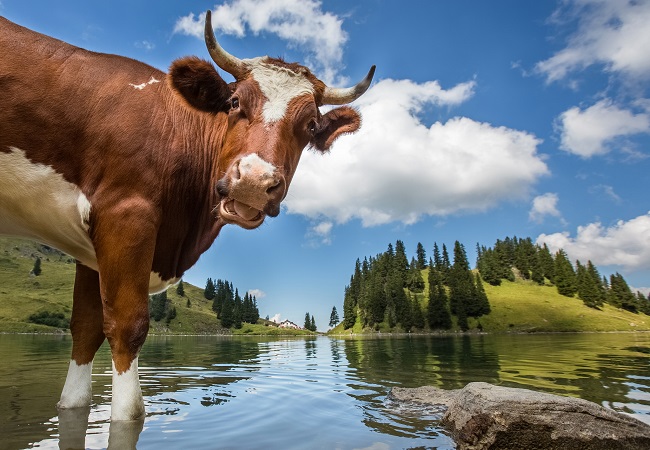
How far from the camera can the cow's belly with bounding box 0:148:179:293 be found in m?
4.71

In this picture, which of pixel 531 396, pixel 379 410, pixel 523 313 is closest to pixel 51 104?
pixel 379 410

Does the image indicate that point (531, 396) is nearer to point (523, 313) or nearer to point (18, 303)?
point (523, 313)

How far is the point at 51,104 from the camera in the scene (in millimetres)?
4871

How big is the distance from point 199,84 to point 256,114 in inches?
46.8

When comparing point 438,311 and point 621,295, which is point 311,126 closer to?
point 438,311

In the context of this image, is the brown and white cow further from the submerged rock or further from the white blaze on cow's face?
the submerged rock

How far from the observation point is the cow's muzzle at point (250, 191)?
420cm

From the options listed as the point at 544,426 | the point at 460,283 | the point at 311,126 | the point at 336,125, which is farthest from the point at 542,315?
the point at 311,126

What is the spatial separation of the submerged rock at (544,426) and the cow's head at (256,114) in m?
3.95

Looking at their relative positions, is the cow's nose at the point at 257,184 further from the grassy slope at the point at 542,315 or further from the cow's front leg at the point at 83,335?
the grassy slope at the point at 542,315

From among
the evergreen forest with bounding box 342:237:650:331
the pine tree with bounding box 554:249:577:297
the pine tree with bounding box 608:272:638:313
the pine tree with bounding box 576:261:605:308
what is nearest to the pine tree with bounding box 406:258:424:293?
the evergreen forest with bounding box 342:237:650:331

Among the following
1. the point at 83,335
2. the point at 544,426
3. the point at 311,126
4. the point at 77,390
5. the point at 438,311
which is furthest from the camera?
the point at 438,311

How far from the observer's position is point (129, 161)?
4871 mm

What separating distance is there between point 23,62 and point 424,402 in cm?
809
